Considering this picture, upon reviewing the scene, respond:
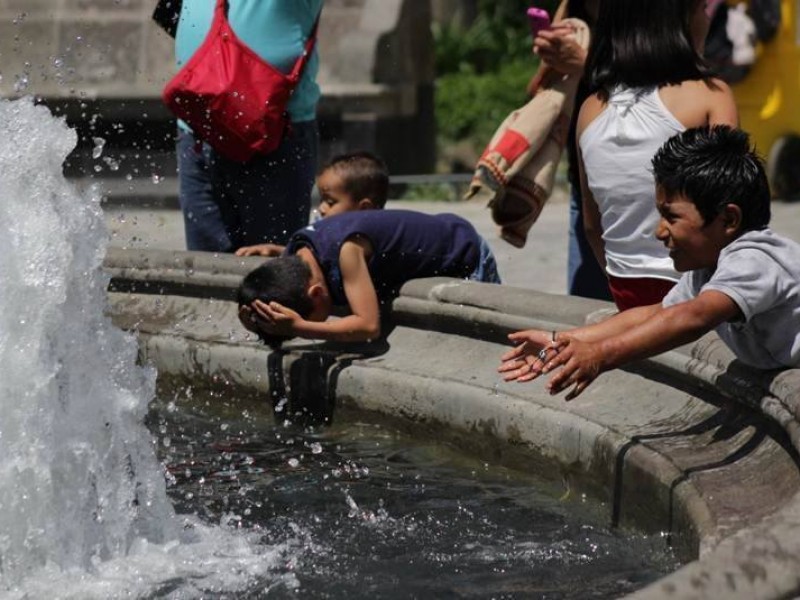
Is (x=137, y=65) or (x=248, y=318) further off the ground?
(x=137, y=65)

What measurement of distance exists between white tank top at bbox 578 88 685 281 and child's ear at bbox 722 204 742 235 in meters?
0.57

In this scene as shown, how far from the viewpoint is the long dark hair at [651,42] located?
418cm

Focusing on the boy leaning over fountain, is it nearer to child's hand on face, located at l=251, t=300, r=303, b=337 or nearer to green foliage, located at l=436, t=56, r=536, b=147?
child's hand on face, located at l=251, t=300, r=303, b=337

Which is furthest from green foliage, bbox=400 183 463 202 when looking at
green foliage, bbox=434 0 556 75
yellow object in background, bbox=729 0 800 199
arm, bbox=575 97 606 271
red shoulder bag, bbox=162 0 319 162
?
arm, bbox=575 97 606 271

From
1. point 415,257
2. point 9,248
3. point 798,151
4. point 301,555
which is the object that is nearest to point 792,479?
point 301,555

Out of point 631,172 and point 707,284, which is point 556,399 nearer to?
Answer: point 631,172

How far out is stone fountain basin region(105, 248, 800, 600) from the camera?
3.11 metres

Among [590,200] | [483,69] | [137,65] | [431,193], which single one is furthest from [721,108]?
[483,69]

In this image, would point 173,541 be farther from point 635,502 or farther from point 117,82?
point 117,82

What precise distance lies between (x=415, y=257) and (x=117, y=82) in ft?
19.7

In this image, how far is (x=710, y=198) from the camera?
359 centimetres

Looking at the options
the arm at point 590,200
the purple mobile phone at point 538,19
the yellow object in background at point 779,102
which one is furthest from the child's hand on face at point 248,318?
the yellow object in background at point 779,102

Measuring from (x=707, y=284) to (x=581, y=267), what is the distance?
1.79 meters

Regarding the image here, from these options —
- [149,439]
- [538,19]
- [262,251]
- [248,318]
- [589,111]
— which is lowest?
[149,439]
